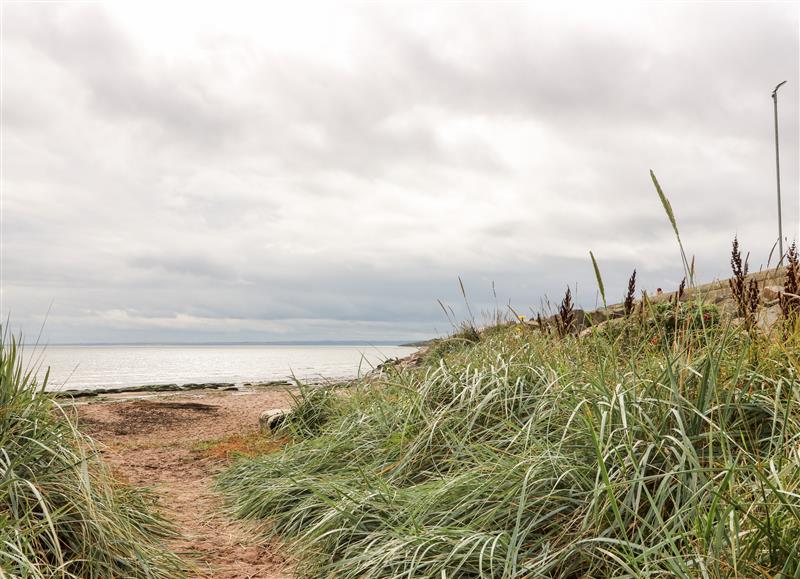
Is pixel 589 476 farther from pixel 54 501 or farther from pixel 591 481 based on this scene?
pixel 54 501

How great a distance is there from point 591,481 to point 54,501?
274 cm

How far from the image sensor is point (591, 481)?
2781 millimetres

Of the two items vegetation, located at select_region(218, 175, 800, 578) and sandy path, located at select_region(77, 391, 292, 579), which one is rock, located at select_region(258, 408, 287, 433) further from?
vegetation, located at select_region(218, 175, 800, 578)

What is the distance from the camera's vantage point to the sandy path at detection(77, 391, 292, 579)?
12.9 ft

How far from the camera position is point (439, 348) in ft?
24.9

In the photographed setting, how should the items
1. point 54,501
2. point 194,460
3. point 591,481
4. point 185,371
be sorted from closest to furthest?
point 591,481 → point 54,501 → point 194,460 → point 185,371

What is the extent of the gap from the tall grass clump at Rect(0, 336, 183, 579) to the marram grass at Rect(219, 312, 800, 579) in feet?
3.32

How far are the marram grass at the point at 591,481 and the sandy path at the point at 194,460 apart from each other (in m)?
0.28

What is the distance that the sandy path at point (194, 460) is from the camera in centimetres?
393

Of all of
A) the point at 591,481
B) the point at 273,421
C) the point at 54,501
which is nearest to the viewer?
the point at 591,481

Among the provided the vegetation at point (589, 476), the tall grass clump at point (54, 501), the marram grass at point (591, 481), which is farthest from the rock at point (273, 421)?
the tall grass clump at point (54, 501)

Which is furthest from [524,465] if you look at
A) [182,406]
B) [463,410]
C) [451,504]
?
[182,406]

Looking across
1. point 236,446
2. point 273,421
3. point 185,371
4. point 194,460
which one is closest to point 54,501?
point 194,460

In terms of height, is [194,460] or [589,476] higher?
[589,476]
